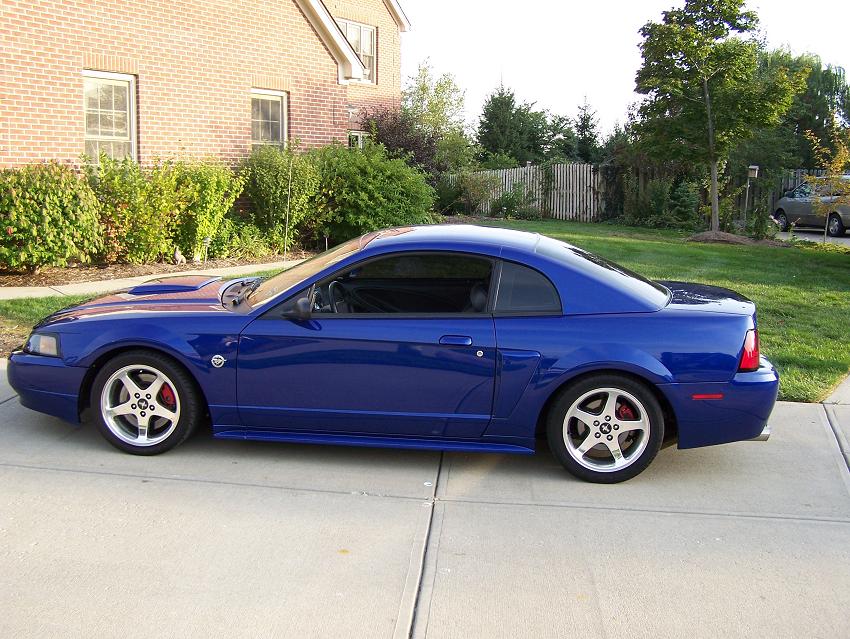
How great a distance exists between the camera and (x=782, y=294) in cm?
1092

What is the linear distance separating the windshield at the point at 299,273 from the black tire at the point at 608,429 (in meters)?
1.60

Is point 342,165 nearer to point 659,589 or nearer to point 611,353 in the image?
point 611,353

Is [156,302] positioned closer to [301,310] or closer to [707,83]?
[301,310]

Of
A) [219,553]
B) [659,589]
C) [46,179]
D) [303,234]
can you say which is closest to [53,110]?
[46,179]

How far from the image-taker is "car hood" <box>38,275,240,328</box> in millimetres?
5449

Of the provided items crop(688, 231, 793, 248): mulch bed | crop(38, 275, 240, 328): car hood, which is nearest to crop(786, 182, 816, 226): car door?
crop(688, 231, 793, 248): mulch bed

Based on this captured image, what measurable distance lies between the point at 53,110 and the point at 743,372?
1043cm

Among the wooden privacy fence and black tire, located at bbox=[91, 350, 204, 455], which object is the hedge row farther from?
the wooden privacy fence

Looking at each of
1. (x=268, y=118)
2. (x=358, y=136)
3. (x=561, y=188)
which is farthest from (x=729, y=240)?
(x=268, y=118)

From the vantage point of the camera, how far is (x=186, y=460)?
5316 millimetres

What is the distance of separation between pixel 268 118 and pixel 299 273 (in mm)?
10261

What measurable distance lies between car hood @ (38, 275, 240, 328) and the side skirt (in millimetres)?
760

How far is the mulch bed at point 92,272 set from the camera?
10734 mm

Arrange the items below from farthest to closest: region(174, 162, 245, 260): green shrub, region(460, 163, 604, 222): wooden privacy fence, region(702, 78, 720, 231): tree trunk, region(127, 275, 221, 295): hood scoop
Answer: region(460, 163, 604, 222): wooden privacy fence
region(702, 78, 720, 231): tree trunk
region(174, 162, 245, 260): green shrub
region(127, 275, 221, 295): hood scoop
